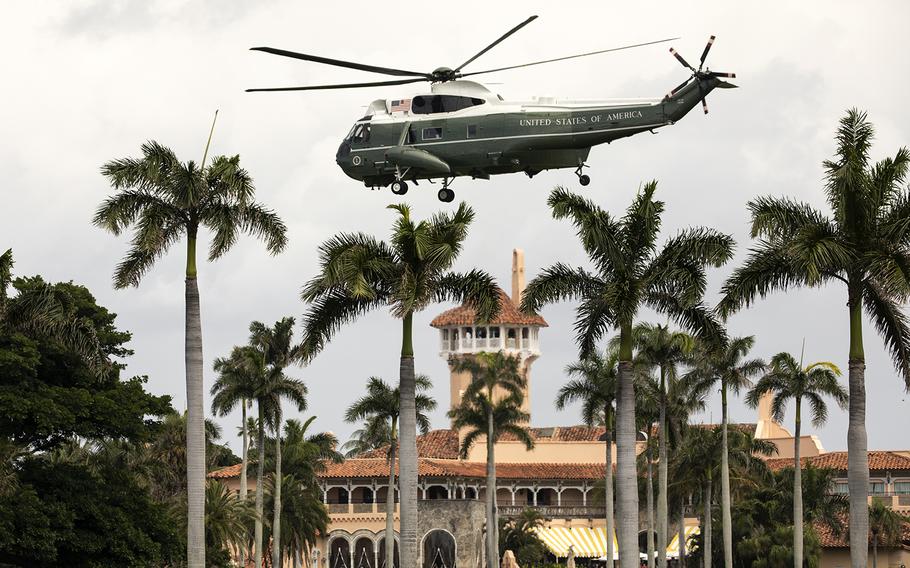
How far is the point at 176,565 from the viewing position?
5984cm

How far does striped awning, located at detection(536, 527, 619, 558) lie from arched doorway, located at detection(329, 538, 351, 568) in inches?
537

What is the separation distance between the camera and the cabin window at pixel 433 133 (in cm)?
5584

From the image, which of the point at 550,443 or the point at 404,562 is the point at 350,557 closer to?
the point at 550,443

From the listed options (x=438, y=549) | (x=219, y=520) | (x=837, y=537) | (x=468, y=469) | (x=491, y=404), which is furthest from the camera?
(x=468, y=469)

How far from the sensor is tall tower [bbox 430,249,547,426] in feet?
463

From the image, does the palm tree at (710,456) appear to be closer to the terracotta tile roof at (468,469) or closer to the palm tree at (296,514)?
the palm tree at (296,514)

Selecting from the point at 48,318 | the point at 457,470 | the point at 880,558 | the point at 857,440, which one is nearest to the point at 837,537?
the point at 880,558

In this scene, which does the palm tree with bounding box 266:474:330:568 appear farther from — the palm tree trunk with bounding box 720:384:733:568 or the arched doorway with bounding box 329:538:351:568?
the palm tree trunk with bounding box 720:384:733:568

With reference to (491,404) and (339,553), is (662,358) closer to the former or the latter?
(491,404)

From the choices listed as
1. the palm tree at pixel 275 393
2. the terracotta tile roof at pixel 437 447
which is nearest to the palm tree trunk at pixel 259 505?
the palm tree at pixel 275 393

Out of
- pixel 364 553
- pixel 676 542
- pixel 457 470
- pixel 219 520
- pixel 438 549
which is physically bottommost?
pixel 364 553

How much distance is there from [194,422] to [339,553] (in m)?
73.8

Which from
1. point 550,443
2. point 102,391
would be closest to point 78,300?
point 102,391

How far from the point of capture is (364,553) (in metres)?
118
